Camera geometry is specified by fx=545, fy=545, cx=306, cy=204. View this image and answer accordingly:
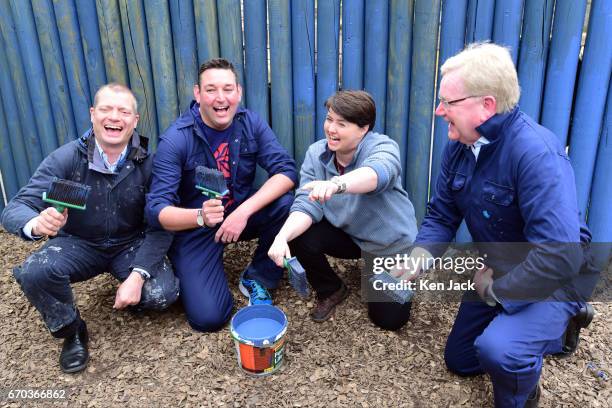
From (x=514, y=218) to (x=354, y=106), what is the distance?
1.16 metres

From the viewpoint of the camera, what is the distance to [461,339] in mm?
3119

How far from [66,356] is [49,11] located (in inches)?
103

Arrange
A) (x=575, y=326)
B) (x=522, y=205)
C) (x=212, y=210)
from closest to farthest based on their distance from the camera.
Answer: (x=522, y=205)
(x=575, y=326)
(x=212, y=210)

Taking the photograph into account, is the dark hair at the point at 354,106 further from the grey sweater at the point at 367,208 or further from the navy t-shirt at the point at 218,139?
the navy t-shirt at the point at 218,139

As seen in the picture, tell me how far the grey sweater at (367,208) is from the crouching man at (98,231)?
1.04 m

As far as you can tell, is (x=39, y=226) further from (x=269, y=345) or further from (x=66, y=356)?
(x=269, y=345)

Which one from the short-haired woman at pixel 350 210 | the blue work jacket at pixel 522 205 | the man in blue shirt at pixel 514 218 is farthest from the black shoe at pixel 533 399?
the short-haired woman at pixel 350 210

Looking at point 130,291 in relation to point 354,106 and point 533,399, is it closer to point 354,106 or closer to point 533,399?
point 354,106

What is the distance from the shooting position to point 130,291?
11.1ft

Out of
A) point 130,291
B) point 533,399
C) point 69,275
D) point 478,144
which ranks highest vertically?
point 478,144

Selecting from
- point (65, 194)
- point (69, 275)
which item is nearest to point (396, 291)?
point (65, 194)

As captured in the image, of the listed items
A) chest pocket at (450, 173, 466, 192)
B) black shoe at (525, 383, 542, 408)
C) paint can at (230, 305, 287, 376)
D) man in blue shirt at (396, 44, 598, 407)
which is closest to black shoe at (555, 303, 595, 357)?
man in blue shirt at (396, 44, 598, 407)

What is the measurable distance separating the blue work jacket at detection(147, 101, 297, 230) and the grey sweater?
38 cm

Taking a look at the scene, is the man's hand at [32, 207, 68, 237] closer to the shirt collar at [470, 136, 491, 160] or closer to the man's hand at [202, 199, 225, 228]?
the man's hand at [202, 199, 225, 228]
